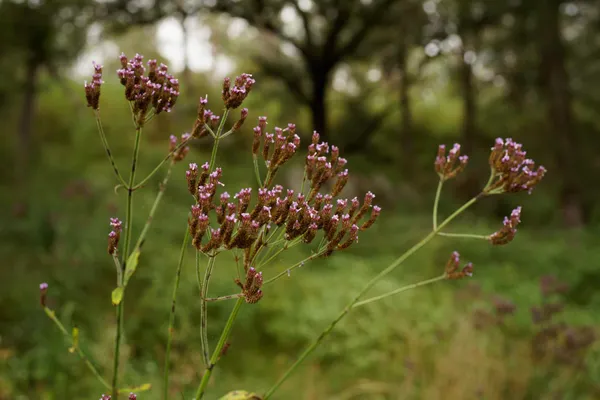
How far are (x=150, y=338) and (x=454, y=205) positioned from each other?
35.7 ft

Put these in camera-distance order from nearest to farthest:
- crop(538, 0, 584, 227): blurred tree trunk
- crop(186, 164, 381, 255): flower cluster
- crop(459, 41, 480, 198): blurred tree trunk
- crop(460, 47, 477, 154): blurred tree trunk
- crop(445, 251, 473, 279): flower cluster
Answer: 1. crop(186, 164, 381, 255): flower cluster
2. crop(445, 251, 473, 279): flower cluster
3. crop(538, 0, 584, 227): blurred tree trunk
4. crop(459, 41, 480, 198): blurred tree trunk
5. crop(460, 47, 477, 154): blurred tree trunk

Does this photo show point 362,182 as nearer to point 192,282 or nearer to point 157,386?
point 192,282

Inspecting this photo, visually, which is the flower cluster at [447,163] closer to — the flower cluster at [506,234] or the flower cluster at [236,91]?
the flower cluster at [506,234]

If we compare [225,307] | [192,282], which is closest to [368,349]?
[225,307]

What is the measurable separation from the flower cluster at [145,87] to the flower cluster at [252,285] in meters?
0.56

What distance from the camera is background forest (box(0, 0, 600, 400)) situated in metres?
4.71

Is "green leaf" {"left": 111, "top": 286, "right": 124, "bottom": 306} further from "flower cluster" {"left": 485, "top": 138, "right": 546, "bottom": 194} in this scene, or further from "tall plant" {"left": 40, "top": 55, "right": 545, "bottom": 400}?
"flower cluster" {"left": 485, "top": 138, "right": 546, "bottom": 194}

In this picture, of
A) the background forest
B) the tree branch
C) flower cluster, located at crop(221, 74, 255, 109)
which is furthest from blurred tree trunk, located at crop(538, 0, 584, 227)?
flower cluster, located at crop(221, 74, 255, 109)

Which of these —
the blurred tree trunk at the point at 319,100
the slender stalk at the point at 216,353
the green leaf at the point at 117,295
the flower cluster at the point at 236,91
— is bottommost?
the blurred tree trunk at the point at 319,100

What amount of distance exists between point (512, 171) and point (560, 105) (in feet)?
35.8

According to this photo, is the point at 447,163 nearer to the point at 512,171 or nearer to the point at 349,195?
the point at 512,171

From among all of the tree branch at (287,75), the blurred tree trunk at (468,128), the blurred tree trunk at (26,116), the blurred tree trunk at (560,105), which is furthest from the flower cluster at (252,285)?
the blurred tree trunk at (468,128)

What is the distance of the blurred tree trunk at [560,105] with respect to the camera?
38.2 feet

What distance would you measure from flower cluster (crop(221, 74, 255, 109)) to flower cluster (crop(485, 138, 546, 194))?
2.53 ft
